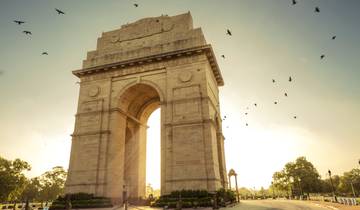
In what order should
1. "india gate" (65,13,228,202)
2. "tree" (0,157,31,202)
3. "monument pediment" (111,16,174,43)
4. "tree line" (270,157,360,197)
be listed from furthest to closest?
"tree line" (270,157,360,197)
"tree" (0,157,31,202)
"monument pediment" (111,16,174,43)
"india gate" (65,13,228,202)

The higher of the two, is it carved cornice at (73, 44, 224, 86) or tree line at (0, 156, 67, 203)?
carved cornice at (73, 44, 224, 86)

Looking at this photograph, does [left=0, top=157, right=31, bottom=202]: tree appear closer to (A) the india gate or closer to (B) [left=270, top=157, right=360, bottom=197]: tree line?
(A) the india gate

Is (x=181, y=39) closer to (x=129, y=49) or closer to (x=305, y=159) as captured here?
(x=129, y=49)

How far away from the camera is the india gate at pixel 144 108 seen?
20.7m

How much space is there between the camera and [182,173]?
65.7 ft

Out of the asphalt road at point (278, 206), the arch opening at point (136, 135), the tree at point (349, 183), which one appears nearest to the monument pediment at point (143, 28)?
the arch opening at point (136, 135)

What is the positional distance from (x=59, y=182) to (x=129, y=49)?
2485 inches

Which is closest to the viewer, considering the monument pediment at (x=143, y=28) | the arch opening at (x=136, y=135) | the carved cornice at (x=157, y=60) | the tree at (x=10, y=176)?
the carved cornice at (x=157, y=60)

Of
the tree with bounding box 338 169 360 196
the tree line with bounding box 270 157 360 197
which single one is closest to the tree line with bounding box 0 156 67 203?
the tree line with bounding box 270 157 360 197

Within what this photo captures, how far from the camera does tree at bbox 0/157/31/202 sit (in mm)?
49688

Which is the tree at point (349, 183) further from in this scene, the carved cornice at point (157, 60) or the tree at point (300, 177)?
the carved cornice at point (157, 60)

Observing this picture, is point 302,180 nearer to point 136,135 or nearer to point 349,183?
point 349,183

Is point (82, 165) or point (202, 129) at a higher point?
point (202, 129)

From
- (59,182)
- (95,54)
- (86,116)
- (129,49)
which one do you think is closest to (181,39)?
(129,49)
